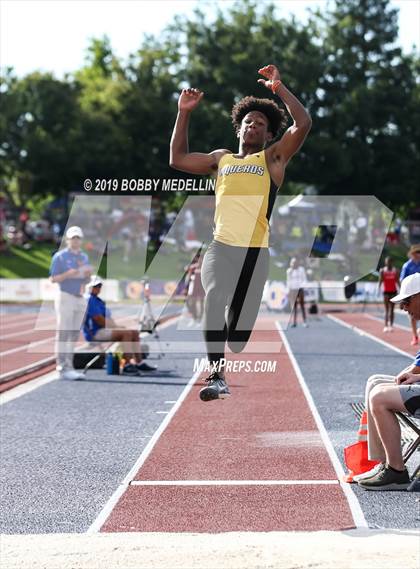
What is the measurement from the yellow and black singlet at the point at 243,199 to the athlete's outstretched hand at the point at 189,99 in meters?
0.34

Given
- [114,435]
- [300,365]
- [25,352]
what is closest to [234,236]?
[114,435]

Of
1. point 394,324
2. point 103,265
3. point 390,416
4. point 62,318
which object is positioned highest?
point 103,265

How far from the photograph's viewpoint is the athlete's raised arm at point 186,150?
5.94 meters

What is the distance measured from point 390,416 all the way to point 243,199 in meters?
2.69

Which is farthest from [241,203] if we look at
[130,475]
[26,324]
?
[26,324]

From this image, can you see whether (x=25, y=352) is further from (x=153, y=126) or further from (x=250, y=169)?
(x=153, y=126)

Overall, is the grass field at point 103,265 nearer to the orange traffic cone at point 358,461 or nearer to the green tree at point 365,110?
the green tree at point 365,110

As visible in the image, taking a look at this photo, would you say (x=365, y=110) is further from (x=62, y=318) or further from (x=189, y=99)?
(x=189, y=99)

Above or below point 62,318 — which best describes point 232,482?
below

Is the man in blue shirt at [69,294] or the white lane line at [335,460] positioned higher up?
the man in blue shirt at [69,294]

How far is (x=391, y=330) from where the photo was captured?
25.0 meters

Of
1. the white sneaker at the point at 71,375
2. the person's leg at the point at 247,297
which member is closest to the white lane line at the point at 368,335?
the white sneaker at the point at 71,375

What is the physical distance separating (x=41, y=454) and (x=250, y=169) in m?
5.05

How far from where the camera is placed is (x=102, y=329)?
50.2 ft
